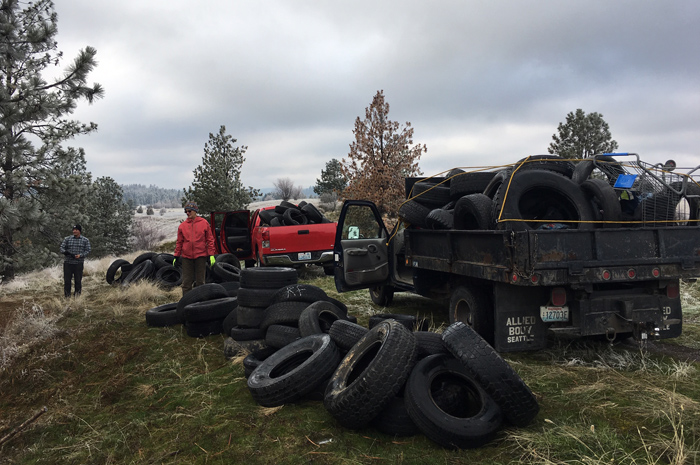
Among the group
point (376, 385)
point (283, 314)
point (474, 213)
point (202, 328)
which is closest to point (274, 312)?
point (283, 314)

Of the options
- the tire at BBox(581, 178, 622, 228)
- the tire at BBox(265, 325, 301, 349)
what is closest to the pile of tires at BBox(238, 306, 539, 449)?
the tire at BBox(265, 325, 301, 349)

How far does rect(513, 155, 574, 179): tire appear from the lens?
5473mm

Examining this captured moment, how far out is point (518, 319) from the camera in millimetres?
5051

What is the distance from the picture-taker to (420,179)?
25.2 ft

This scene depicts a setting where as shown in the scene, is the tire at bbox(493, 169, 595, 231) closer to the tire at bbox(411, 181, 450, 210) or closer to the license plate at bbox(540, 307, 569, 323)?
the license plate at bbox(540, 307, 569, 323)

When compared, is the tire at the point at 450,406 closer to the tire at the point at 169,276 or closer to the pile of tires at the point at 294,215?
the pile of tires at the point at 294,215

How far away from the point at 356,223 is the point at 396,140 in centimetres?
1697

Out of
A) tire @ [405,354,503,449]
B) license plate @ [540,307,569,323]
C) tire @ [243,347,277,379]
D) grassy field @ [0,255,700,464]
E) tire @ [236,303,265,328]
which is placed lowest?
grassy field @ [0,255,700,464]

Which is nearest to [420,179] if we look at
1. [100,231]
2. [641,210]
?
[641,210]

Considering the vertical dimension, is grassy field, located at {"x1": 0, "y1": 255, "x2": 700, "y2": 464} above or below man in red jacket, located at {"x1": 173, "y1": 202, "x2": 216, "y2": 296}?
below

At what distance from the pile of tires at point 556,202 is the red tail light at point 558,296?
2.27 ft

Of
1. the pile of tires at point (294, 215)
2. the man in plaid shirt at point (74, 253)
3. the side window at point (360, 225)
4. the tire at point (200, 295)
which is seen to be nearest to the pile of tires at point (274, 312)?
the tire at point (200, 295)

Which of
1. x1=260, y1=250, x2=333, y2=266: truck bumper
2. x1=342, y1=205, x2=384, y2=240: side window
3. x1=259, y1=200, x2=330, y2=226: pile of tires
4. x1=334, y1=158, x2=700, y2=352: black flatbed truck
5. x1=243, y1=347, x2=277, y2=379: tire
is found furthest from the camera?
x1=259, y1=200, x2=330, y2=226: pile of tires

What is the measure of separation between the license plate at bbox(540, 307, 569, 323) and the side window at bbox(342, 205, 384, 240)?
12.2 ft
